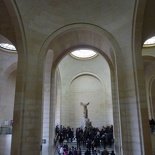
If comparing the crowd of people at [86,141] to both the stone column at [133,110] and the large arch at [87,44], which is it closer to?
the large arch at [87,44]

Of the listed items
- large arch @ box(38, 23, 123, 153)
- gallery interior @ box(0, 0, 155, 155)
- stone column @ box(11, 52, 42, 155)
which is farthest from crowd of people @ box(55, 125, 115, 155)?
stone column @ box(11, 52, 42, 155)

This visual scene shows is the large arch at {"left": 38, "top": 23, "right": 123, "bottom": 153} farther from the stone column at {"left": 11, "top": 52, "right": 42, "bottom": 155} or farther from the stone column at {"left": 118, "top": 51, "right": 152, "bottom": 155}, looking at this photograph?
the stone column at {"left": 11, "top": 52, "right": 42, "bottom": 155}

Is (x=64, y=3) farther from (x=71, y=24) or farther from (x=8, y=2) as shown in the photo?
(x=8, y=2)

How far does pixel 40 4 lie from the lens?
797 centimetres

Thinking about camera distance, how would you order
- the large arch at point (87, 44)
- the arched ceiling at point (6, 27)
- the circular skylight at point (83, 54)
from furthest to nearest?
the circular skylight at point (83, 54) < the large arch at point (87, 44) < the arched ceiling at point (6, 27)

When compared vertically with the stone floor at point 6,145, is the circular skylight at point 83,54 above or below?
above

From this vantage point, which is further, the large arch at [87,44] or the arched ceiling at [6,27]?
the large arch at [87,44]

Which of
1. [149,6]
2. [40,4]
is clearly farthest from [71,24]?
[149,6]

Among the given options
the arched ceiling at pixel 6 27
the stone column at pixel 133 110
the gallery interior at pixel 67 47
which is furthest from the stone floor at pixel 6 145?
the arched ceiling at pixel 6 27

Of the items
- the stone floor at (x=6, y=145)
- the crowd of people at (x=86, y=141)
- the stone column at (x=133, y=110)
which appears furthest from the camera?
the crowd of people at (x=86, y=141)

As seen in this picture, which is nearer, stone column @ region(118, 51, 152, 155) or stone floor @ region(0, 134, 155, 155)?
stone column @ region(118, 51, 152, 155)

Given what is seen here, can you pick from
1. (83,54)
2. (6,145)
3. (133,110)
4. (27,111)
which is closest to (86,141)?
(6,145)

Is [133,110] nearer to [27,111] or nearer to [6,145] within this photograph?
[27,111]

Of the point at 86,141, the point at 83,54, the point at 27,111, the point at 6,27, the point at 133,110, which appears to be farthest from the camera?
the point at 83,54
